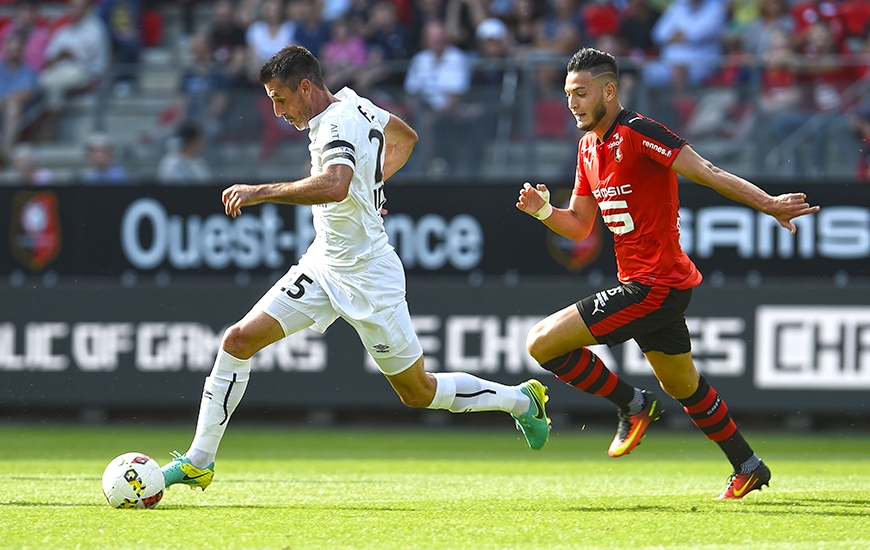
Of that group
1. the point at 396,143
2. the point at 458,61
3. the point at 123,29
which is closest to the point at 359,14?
the point at 458,61

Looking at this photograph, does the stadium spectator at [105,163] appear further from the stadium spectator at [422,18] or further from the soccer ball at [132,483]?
the soccer ball at [132,483]

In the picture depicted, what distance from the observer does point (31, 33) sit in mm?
15250

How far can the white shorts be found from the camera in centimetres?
664

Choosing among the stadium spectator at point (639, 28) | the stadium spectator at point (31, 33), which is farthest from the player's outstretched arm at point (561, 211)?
the stadium spectator at point (31, 33)

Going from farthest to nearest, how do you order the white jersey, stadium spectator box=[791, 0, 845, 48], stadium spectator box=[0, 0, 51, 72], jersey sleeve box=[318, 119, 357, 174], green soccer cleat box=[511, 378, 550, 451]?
stadium spectator box=[0, 0, 51, 72], stadium spectator box=[791, 0, 845, 48], green soccer cleat box=[511, 378, 550, 451], the white jersey, jersey sleeve box=[318, 119, 357, 174]

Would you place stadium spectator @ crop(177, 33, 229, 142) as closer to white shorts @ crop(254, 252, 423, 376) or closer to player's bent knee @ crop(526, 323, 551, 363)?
white shorts @ crop(254, 252, 423, 376)

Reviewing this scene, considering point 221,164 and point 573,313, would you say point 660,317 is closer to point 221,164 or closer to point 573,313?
point 573,313

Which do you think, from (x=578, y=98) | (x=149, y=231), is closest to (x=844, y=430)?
(x=578, y=98)

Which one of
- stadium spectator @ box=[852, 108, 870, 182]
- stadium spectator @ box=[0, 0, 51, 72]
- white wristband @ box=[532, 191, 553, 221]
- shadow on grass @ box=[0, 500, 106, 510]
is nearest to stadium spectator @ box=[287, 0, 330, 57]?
stadium spectator @ box=[0, 0, 51, 72]

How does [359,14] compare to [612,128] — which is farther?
[359,14]

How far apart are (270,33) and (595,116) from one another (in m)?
8.61

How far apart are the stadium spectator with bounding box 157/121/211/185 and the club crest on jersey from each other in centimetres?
120

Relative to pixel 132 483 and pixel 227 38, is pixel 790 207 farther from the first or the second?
pixel 227 38

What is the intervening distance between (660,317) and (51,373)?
7.55m
